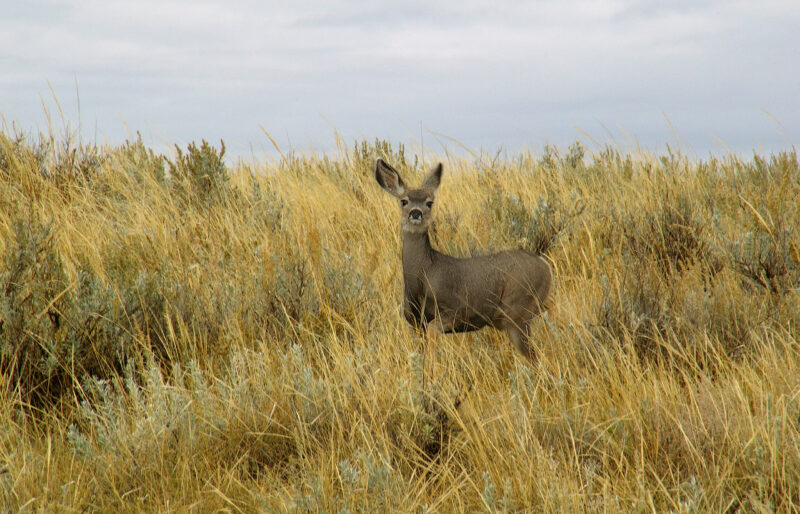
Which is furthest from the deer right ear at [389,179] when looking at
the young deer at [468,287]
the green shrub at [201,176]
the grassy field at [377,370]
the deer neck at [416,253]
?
the green shrub at [201,176]

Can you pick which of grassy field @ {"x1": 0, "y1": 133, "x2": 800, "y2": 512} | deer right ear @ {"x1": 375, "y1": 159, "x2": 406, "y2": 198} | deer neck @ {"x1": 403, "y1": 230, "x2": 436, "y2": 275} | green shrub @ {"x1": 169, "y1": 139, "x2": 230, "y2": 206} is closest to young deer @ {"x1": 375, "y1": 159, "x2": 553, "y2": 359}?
deer neck @ {"x1": 403, "y1": 230, "x2": 436, "y2": 275}

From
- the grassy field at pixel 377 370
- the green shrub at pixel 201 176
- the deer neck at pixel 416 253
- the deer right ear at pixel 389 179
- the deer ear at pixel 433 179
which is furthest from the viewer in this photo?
the green shrub at pixel 201 176

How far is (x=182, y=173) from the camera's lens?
8.13 m

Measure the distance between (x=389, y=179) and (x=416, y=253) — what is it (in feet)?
2.51

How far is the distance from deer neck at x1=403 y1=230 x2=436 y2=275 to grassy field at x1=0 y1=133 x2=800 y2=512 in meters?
0.32

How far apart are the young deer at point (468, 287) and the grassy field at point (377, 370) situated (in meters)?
Answer: 0.15

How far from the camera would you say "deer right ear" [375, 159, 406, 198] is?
5337 millimetres

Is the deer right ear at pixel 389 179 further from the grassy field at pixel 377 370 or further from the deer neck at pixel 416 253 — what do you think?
the grassy field at pixel 377 370

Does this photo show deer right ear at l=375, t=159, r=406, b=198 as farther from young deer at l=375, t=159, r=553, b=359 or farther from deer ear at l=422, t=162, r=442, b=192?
young deer at l=375, t=159, r=553, b=359

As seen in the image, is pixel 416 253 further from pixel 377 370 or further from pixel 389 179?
pixel 377 370

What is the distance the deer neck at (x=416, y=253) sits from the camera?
193 inches

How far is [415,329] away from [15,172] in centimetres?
555

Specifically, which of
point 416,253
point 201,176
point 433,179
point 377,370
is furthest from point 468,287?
point 201,176

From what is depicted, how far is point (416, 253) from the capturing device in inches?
194
